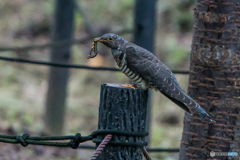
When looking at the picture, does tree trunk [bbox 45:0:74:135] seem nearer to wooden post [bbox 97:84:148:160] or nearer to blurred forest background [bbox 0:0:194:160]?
blurred forest background [bbox 0:0:194:160]

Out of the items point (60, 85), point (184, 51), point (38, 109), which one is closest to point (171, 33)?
point (184, 51)

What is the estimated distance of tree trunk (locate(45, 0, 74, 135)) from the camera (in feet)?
16.9

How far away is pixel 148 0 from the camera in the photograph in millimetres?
4312

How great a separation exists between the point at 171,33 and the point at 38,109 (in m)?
5.34

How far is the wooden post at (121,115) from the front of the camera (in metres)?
1.96

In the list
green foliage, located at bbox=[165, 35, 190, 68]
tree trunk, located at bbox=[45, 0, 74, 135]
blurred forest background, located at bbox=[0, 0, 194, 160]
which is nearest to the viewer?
tree trunk, located at bbox=[45, 0, 74, 135]

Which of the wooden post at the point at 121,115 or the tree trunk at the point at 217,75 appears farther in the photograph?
the tree trunk at the point at 217,75

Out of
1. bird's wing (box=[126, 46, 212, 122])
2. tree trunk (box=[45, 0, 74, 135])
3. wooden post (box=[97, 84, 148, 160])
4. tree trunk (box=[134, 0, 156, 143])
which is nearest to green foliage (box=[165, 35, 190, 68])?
tree trunk (box=[45, 0, 74, 135])

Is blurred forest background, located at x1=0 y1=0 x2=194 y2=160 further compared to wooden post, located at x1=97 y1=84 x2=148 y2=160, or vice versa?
blurred forest background, located at x1=0 y1=0 x2=194 y2=160

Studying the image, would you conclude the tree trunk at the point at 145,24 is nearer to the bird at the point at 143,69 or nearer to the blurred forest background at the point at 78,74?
the bird at the point at 143,69

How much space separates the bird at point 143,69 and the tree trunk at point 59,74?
228 cm

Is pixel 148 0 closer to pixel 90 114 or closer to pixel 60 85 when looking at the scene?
pixel 60 85

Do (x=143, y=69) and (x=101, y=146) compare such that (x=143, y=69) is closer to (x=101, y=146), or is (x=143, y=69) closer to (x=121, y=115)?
(x=121, y=115)

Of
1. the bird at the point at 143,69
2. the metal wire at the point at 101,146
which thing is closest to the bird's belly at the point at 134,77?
the bird at the point at 143,69
